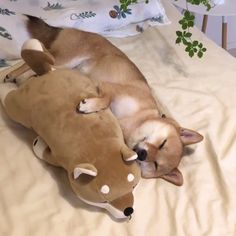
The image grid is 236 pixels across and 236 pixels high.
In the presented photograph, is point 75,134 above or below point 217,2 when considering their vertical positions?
above

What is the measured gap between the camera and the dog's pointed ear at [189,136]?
116cm

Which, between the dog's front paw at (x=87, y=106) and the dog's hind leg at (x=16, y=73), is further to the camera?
the dog's hind leg at (x=16, y=73)

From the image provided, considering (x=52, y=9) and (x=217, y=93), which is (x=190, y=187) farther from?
(x=52, y=9)

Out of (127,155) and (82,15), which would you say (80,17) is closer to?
(82,15)

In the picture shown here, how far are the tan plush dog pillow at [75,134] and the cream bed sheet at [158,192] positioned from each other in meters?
0.05

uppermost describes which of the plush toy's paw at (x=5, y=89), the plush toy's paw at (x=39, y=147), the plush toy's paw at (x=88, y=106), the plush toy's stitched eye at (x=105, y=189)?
the plush toy's paw at (x=88, y=106)

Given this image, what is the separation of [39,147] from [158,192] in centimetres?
33

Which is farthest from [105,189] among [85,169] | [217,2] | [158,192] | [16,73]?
[217,2]

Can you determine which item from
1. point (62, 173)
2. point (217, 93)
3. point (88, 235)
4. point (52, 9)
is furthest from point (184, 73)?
point (88, 235)

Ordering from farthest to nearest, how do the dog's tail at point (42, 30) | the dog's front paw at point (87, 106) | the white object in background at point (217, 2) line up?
the white object in background at point (217, 2) → the dog's tail at point (42, 30) → the dog's front paw at point (87, 106)

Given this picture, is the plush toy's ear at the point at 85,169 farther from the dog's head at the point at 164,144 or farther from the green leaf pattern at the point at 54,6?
the green leaf pattern at the point at 54,6

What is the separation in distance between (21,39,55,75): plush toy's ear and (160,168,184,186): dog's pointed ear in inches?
17.6

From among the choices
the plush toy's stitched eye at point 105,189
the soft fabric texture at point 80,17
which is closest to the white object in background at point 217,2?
the soft fabric texture at point 80,17

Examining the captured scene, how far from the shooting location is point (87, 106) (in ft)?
3.45
